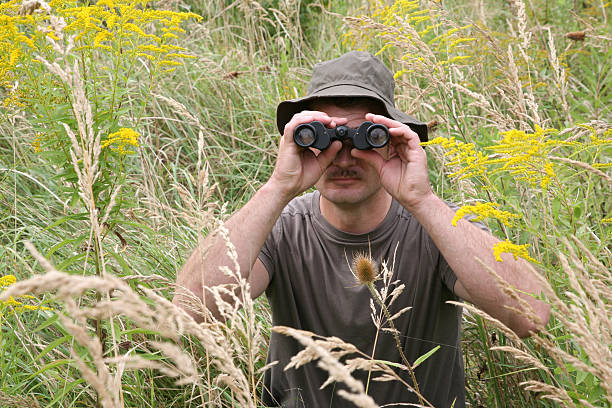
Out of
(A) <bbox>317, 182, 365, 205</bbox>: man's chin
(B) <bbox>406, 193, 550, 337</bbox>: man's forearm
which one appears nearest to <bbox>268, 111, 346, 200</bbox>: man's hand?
(A) <bbox>317, 182, 365, 205</bbox>: man's chin

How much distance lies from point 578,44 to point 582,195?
106 inches

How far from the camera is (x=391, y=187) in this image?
7.88ft

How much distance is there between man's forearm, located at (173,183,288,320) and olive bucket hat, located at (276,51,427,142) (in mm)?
550

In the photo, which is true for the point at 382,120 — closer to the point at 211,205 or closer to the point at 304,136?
the point at 304,136

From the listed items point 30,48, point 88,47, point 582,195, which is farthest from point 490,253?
point 30,48

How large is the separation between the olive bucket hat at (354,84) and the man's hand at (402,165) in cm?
23

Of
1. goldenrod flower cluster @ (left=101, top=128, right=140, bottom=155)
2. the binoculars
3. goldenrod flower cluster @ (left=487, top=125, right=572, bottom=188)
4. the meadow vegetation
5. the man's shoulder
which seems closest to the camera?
the meadow vegetation

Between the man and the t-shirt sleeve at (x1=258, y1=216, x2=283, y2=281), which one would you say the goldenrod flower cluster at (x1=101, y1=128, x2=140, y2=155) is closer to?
the man

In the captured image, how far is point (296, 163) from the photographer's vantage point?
2439 mm

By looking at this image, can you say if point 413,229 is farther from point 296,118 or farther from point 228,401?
point 228,401

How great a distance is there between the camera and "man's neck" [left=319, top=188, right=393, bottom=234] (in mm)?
2650

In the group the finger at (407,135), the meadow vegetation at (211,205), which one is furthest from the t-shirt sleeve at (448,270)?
the finger at (407,135)

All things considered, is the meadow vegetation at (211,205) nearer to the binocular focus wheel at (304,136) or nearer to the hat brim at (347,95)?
the hat brim at (347,95)

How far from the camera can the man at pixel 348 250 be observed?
2.44 m
